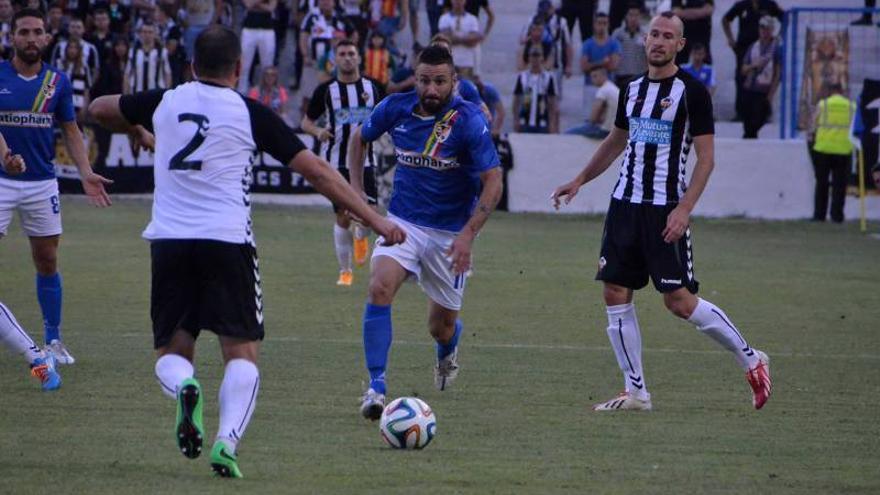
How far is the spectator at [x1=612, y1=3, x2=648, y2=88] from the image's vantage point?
25.0 metres

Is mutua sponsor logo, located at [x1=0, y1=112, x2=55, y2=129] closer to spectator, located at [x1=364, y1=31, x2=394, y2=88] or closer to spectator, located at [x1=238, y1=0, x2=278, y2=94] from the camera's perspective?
A: spectator, located at [x1=364, y1=31, x2=394, y2=88]

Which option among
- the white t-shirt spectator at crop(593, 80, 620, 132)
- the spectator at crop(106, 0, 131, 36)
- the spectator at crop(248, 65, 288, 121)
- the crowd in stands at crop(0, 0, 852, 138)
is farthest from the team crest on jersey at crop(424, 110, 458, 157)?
the spectator at crop(106, 0, 131, 36)

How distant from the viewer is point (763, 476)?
7.10 metres

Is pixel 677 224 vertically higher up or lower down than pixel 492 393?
higher up

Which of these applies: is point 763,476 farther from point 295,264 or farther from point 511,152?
point 511,152

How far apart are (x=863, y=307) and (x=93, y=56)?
14.2 m

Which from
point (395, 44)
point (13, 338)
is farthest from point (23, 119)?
point (395, 44)

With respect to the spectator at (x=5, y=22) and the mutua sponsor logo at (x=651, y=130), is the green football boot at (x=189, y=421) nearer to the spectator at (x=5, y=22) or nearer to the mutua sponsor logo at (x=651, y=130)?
the mutua sponsor logo at (x=651, y=130)

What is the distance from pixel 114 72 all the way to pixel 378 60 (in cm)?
425

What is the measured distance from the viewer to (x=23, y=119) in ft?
32.7

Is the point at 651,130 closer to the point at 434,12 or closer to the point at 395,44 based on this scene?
the point at 434,12

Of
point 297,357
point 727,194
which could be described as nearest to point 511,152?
point 727,194

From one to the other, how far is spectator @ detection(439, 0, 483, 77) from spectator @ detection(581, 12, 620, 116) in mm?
1811

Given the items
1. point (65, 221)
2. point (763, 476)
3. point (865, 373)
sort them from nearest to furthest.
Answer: point (763, 476), point (865, 373), point (65, 221)
